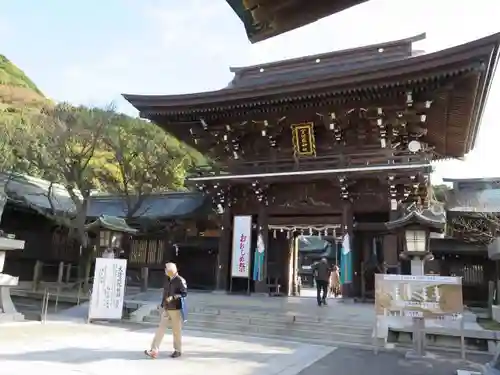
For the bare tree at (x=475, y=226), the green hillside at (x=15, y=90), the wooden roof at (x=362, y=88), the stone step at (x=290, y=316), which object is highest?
the green hillside at (x=15, y=90)

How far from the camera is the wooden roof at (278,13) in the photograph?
2133 millimetres

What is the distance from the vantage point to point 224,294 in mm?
15250

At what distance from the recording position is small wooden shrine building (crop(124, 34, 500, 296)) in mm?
13172

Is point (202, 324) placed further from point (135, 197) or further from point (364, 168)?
point (135, 197)

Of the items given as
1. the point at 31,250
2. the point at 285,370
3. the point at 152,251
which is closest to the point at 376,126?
the point at 285,370

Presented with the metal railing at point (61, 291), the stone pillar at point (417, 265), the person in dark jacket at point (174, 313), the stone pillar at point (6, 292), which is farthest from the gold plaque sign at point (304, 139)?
the stone pillar at point (6, 292)

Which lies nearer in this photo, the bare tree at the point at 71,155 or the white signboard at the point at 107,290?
the white signboard at the point at 107,290

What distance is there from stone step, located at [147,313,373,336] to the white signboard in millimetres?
1159

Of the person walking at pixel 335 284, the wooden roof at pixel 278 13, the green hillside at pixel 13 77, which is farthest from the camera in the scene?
the green hillside at pixel 13 77

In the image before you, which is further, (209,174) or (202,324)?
(209,174)

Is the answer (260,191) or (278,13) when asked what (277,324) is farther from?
(278,13)

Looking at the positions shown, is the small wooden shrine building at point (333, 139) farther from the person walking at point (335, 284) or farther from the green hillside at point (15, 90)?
the green hillside at point (15, 90)

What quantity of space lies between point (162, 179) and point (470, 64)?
14.6 metres

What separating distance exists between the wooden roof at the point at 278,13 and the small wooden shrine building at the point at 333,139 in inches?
452
